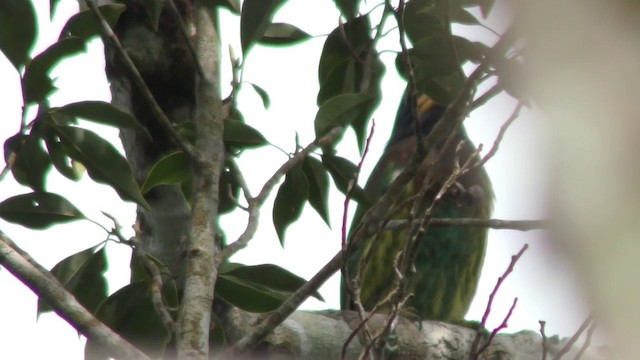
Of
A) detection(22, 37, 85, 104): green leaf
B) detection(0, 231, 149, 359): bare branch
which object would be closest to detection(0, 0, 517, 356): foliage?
detection(22, 37, 85, 104): green leaf

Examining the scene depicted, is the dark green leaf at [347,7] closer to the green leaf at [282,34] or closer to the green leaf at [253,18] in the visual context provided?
the green leaf at [282,34]

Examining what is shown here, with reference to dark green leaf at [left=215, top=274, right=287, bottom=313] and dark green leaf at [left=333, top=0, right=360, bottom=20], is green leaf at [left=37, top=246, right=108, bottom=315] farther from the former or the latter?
dark green leaf at [left=333, top=0, right=360, bottom=20]

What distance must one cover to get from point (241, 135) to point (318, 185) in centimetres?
24

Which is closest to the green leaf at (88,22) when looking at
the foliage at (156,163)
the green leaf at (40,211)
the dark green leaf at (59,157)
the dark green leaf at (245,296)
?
the foliage at (156,163)

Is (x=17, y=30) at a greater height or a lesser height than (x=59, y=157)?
greater

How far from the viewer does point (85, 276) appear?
6.37 ft

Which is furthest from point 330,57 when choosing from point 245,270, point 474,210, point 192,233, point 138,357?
point 474,210

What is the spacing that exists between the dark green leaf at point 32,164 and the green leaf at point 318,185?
57cm

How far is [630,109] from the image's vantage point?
215mm

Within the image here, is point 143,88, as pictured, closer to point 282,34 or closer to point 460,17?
point 282,34

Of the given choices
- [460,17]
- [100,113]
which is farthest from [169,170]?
[460,17]

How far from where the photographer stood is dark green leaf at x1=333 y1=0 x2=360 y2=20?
6.96 ft

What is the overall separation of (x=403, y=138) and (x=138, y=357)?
2946mm

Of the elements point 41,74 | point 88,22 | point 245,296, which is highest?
point 88,22
